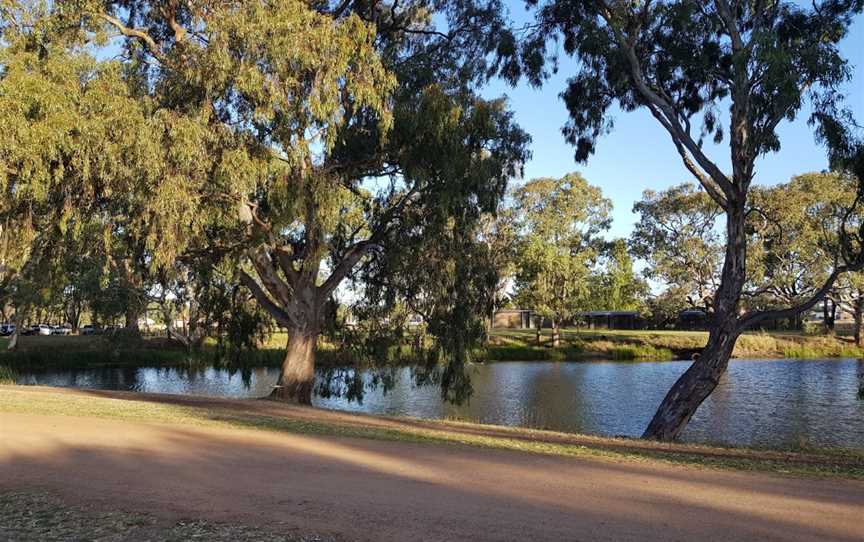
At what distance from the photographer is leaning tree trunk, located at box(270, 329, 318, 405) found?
16.4 m

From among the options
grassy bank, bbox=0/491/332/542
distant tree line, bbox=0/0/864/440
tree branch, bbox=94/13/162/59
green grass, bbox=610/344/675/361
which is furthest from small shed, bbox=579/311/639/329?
grassy bank, bbox=0/491/332/542

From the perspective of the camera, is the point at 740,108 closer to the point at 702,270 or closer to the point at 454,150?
the point at 454,150

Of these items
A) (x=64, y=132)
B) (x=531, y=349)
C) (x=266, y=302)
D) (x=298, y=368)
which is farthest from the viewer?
(x=531, y=349)

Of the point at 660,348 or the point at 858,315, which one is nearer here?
the point at 858,315

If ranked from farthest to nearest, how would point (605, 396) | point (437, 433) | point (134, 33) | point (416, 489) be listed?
1. point (605, 396)
2. point (134, 33)
3. point (437, 433)
4. point (416, 489)

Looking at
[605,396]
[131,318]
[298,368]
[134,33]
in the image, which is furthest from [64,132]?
[605,396]

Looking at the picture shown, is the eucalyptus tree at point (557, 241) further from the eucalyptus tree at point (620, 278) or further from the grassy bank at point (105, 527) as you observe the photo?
the grassy bank at point (105, 527)

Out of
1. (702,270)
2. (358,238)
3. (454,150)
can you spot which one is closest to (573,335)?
(702,270)

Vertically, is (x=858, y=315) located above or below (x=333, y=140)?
below

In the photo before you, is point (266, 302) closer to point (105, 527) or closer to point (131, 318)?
point (131, 318)

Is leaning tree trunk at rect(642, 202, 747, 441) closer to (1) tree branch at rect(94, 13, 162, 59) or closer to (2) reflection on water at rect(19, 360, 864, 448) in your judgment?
(2) reflection on water at rect(19, 360, 864, 448)

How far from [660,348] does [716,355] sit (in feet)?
104

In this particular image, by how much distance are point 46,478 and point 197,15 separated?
10.2 meters

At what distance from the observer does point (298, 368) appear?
1648 centimetres
